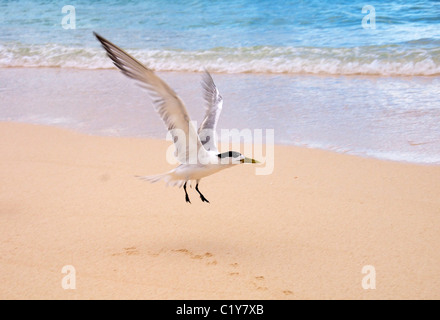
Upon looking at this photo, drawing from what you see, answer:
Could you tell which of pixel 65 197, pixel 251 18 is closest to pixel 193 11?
pixel 251 18

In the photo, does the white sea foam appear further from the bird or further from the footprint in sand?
the footprint in sand

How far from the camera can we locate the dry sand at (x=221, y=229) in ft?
9.71

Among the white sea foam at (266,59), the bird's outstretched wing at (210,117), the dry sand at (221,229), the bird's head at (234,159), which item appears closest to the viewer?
the dry sand at (221,229)

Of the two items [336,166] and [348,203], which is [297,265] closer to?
[348,203]

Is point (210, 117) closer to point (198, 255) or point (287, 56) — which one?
point (198, 255)

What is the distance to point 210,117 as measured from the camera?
150 inches

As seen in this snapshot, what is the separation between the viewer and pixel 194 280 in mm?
3012

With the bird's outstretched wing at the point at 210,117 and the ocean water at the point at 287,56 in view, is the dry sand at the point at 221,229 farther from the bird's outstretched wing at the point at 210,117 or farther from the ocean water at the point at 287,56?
the ocean water at the point at 287,56

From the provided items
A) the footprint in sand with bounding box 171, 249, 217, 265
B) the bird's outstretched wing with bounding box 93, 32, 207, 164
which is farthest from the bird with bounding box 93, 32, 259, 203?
the footprint in sand with bounding box 171, 249, 217, 265

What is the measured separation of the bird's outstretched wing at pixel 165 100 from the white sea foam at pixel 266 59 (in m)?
5.18

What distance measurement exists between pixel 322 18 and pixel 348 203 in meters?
8.18

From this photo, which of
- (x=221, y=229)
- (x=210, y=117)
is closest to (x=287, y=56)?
(x=210, y=117)

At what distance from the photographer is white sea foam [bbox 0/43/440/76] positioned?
803cm

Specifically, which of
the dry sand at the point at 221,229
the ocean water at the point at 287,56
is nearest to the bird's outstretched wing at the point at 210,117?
the dry sand at the point at 221,229
